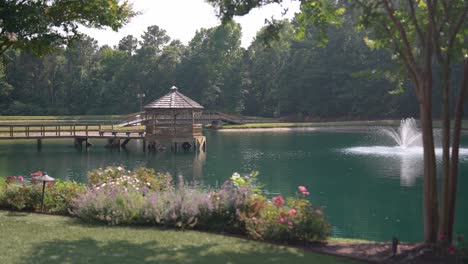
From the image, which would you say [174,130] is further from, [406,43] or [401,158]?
[406,43]

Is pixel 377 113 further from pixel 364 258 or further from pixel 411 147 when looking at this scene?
pixel 364 258

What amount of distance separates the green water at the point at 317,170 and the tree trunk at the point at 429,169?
3825mm

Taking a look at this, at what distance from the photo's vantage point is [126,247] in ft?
24.6

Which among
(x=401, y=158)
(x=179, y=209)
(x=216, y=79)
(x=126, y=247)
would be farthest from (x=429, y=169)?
(x=216, y=79)

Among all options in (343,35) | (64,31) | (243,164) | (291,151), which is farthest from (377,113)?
(64,31)

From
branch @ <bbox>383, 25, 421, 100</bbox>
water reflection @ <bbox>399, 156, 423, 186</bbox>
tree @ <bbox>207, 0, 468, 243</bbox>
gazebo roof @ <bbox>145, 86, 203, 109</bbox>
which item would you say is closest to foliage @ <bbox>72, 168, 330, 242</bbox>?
tree @ <bbox>207, 0, 468, 243</bbox>

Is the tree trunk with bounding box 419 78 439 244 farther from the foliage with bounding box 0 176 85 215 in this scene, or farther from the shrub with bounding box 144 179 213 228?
the foliage with bounding box 0 176 85 215

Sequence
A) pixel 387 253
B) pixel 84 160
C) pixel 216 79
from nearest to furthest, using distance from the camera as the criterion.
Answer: pixel 387 253 < pixel 84 160 < pixel 216 79

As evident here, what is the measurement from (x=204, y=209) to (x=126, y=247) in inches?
71.7

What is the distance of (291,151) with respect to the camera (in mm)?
32219

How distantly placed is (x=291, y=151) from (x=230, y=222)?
23.8 meters

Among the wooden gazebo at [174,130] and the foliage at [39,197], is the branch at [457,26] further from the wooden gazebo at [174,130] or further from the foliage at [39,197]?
the wooden gazebo at [174,130]

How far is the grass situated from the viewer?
6879mm

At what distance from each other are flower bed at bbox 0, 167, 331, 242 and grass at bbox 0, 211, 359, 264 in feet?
0.99
